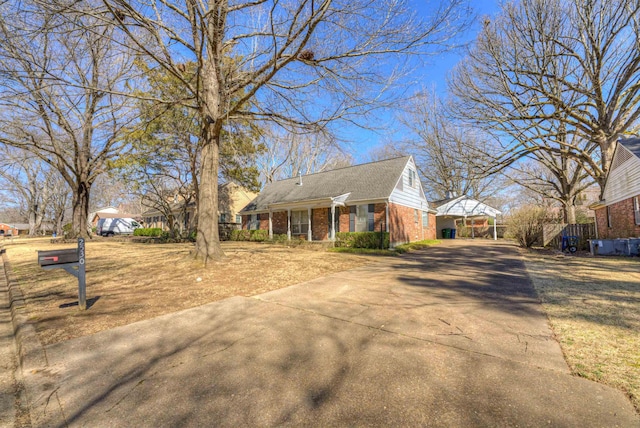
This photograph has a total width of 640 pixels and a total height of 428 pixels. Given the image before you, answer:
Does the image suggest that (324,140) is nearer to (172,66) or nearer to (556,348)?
(172,66)

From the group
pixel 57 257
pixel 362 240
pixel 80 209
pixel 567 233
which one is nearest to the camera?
pixel 57 257

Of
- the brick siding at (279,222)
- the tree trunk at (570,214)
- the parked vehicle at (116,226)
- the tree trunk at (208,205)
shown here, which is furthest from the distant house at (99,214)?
the tree trunk at (570,214)

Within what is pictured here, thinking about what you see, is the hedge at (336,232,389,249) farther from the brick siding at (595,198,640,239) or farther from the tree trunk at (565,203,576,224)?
the tree trunk at (565,203,576,224)

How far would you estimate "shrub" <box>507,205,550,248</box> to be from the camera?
49.2 ft

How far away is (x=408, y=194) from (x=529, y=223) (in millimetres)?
6561

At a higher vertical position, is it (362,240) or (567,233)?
(567,233)

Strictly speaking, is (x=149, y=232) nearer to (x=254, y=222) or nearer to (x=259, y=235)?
(x=254, y=222)

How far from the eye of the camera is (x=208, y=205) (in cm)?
815

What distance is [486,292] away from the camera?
17.8ft

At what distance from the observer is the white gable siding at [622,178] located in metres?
12.1

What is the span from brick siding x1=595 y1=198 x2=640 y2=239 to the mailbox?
→ 18611mm

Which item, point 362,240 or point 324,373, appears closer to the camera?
point 324,373

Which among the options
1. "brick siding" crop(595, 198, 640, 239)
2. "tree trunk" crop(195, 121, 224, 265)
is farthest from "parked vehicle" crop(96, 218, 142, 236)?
"brick siding" crop(595, 198, 640, 239)

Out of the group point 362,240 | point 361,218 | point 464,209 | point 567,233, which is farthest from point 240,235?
point 567,233
